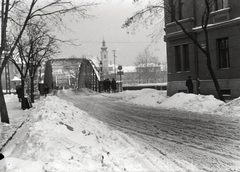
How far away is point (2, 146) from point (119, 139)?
282 cm

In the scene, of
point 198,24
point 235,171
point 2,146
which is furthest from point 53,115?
point 198,24

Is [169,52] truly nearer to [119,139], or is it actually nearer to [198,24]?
[198,24]

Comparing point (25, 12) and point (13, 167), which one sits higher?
point (25, 12)

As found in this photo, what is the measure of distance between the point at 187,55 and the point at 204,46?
2125mm

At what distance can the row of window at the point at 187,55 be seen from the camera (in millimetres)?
18297

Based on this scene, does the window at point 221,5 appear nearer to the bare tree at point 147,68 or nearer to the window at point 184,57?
the window at point 184,57

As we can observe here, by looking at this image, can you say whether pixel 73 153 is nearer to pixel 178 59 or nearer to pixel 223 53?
pixel 223 53

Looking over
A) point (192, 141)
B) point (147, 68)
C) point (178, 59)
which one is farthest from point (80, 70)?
point (192, 141)

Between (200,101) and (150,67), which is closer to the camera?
(200,101)

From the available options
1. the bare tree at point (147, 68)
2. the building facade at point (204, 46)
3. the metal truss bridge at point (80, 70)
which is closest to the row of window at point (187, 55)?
the building facade at point (204, 46)

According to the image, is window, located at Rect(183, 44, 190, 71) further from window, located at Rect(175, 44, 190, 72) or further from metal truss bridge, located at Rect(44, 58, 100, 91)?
metal truss bridge, located at Rect(44, 58, 100, 91)

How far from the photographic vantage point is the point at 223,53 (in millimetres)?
18484

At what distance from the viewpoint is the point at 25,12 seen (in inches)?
488

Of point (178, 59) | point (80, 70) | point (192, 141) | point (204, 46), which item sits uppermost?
point (80, 70)
